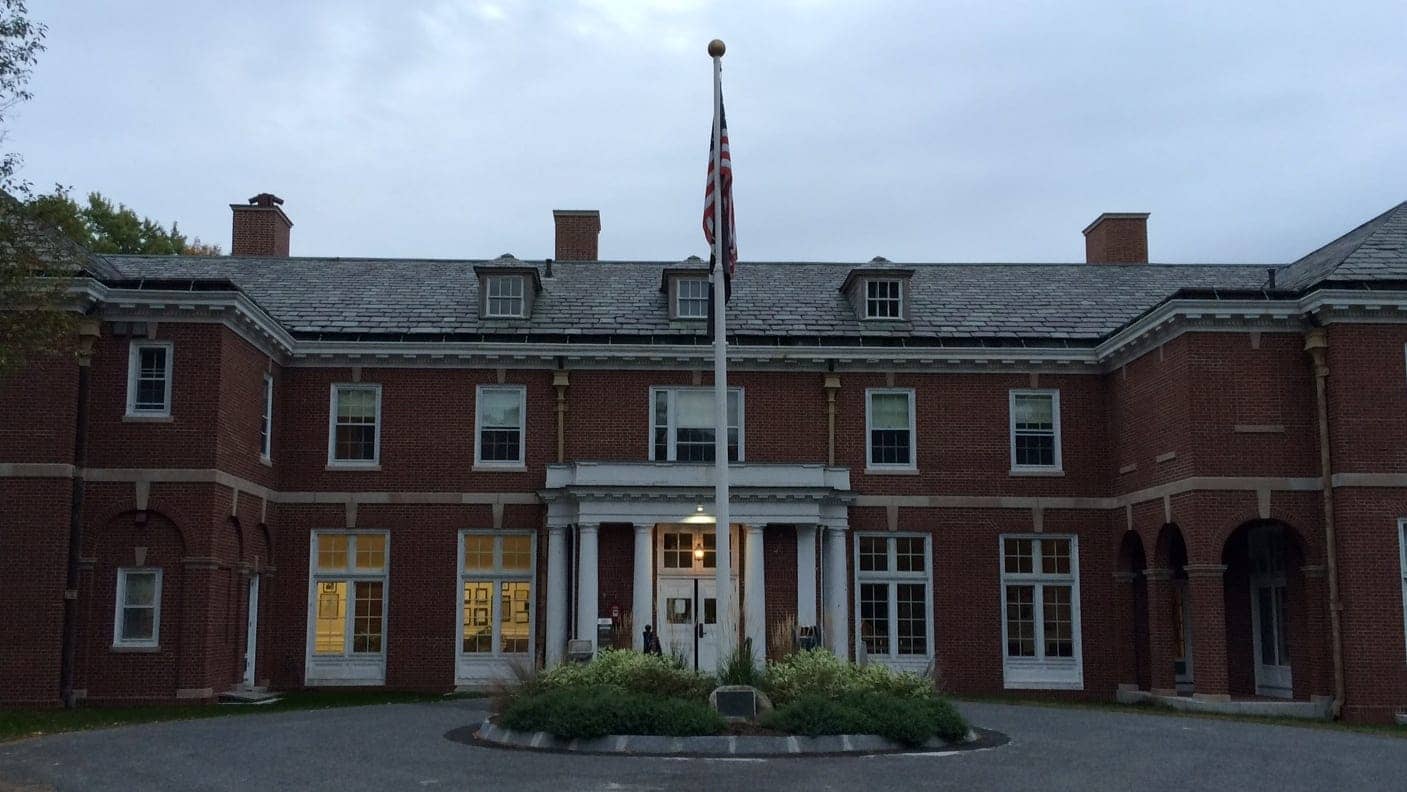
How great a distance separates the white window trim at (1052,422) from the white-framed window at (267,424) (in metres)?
15.3

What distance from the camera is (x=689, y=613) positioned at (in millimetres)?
28391

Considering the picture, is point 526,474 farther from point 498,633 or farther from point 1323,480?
point 1323,480

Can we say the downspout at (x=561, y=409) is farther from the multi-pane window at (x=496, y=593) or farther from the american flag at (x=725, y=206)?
the american flag at (x=725, y=206)

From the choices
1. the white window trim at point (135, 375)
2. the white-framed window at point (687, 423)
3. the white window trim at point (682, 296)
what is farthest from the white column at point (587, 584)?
the white window trim at point (135, 375)

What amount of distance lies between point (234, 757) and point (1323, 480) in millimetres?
18230

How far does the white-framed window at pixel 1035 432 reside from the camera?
98.2 feet

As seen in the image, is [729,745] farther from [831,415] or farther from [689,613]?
[831,415]

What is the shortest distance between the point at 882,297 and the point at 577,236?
844cm

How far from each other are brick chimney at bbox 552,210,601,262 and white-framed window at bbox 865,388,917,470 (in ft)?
29.8

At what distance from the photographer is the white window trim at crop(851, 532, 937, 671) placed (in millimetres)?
29078

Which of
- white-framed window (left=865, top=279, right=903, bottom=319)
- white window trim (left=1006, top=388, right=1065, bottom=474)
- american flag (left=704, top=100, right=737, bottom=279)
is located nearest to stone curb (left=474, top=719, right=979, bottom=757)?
american flag (left=704, top=100, right=737, bottom=279)

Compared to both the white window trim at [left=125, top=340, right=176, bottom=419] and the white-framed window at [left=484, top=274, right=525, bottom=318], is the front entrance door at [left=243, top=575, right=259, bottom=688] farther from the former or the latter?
the white-framed window at [left=484, top=274, right=525, bottom=318]

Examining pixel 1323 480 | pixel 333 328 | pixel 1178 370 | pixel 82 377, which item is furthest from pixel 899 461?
pixel 82 377

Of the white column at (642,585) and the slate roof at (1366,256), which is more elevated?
the slate roof at (1366,256)
